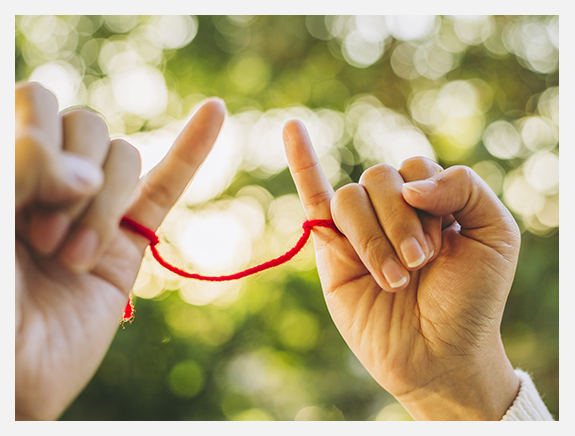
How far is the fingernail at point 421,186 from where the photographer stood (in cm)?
56

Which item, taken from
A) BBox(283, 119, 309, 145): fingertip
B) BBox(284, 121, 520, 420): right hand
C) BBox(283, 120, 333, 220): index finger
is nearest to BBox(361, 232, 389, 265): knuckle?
BBox(284, 121, 520, 420): right hand

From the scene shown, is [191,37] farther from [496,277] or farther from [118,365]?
[496,277]

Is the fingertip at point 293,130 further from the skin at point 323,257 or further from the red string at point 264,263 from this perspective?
the red string at point 264,263

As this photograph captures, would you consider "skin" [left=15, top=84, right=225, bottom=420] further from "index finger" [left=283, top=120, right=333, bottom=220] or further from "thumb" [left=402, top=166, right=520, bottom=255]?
"thumb" [left=402, top=166, right=520, bottom=255]

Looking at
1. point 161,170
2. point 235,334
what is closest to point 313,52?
point 235,334

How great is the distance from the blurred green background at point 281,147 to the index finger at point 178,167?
1.25 metres

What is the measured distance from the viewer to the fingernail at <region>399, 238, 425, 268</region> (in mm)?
545

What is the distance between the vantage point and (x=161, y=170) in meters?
0.55

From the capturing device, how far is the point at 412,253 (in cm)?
55

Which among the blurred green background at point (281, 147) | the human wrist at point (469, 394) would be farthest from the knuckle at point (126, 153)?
the blurred green background at point (281, 147)

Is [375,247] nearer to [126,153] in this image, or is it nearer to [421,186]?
[421,186]

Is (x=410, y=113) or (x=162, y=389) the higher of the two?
(x=410, y=113)

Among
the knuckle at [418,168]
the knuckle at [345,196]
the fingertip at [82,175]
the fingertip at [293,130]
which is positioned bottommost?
the knuckle at [345,196]

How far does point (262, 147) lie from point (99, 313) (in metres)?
1.55
